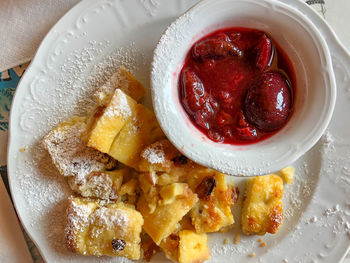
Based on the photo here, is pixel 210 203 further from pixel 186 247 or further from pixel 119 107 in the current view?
pixel 119 107

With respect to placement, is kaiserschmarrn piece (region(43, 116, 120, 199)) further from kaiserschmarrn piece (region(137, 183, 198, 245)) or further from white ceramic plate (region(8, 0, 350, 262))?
kaiserschmarrn piece (region(137, 183, 198, 245))

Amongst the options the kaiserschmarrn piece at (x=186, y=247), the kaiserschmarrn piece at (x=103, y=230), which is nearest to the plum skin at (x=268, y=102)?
the kaiserschmarrn piece at (x=186, y=247)

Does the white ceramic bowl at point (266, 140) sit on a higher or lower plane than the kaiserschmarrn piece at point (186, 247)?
higher

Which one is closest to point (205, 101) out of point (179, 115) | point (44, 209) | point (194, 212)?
point (179, 115)

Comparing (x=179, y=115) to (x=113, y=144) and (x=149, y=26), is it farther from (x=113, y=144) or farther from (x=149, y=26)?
(x=149, y=26)

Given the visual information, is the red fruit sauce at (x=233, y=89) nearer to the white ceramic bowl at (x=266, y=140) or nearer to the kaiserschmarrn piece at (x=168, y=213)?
the white ceramic bowl at (x=266, y=140)

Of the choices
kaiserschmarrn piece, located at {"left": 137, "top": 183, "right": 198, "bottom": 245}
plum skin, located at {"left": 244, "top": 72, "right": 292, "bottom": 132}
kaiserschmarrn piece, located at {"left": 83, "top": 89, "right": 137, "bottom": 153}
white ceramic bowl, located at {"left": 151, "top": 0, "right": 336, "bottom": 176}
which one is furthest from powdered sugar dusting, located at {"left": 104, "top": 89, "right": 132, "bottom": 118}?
plum skin, located at {"left": 244, "top": 72, "right": 292, "bottom": 132}

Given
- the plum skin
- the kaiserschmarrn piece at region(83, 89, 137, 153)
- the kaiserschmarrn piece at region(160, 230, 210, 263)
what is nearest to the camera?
the plum skin

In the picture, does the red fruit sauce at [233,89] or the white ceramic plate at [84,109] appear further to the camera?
the white ceramic plate at [84,109]
